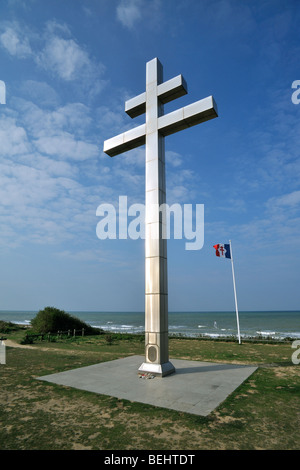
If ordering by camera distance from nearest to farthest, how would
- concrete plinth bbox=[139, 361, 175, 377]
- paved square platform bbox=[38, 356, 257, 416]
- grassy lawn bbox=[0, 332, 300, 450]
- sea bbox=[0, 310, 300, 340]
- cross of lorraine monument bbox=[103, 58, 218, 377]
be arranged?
grassy lawn bbox=[0, 332, 300, 450] → paved square platform bbox=[38, 356, 257, 416] → concrete plinth bbox=[139, 361, 175, 377] → cross of lorraine monument bbox=[103, 58, 218, 377] → sea bbox=[0, 310, 300, 340]

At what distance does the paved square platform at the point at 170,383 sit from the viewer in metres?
6.38

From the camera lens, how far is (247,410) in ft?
19.1

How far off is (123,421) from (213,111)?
31.2 ft

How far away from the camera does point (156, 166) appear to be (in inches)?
400

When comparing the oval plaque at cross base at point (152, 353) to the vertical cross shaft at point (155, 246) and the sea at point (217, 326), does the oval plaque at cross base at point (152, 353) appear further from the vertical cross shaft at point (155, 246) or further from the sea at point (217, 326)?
the sea at point (217, 326)

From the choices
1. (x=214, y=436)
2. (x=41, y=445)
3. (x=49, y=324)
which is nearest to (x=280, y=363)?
(x=214, y=436)

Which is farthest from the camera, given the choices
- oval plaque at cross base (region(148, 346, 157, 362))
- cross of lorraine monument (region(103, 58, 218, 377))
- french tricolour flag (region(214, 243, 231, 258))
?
french tricolour flag (region(214, 243, 231, 258))

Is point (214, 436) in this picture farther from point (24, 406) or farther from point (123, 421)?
point (24, 406)

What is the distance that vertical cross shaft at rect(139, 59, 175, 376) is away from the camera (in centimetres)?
905

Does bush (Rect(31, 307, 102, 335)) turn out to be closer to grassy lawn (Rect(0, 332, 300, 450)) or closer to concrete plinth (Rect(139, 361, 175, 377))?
grassy lawn (Rect(0, 332, 300, 450))

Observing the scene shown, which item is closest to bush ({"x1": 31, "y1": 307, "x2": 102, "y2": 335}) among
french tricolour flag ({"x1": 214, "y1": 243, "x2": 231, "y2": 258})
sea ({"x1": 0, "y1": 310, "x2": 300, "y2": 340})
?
sea ({"x1": 0, "y1": 310, "x2": 300, "y2": 340})

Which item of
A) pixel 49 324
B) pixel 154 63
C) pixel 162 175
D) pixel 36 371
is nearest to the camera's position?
pixel 36 371

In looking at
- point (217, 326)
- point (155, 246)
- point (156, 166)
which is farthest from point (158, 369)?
point (217, 326)

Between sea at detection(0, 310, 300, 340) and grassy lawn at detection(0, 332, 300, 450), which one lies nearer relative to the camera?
grassy lawn at detection(0, 332, 300, 450)
